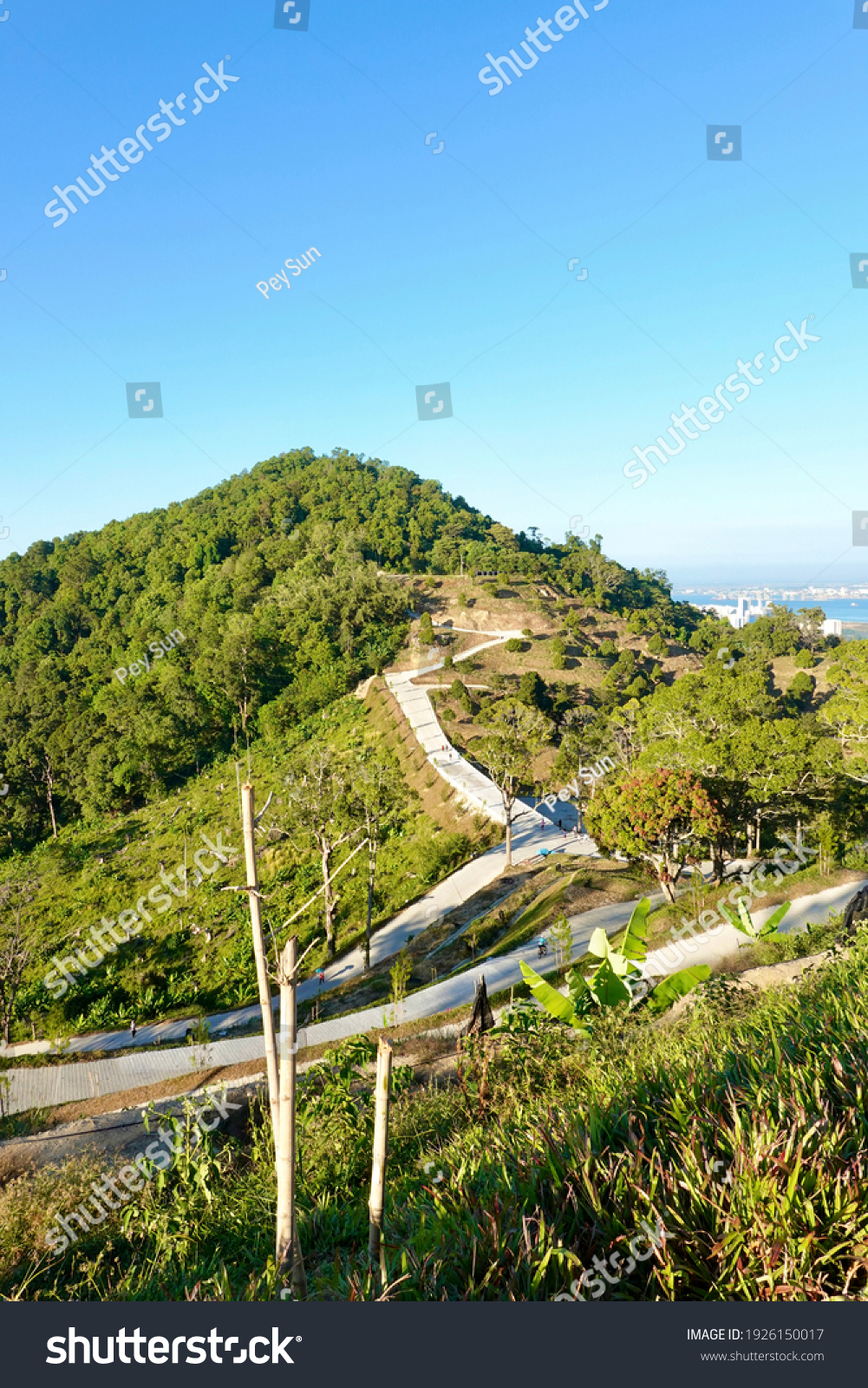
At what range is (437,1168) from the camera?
4.06m

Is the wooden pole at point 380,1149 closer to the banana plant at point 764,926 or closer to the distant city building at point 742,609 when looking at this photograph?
the banana plant at point 764,926

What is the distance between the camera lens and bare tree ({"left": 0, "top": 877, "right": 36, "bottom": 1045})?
1945 centimetres

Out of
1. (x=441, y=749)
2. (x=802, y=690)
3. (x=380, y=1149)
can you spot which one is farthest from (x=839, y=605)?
(x=380, y=1149)

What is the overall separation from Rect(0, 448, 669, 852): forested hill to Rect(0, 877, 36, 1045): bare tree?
22143mm

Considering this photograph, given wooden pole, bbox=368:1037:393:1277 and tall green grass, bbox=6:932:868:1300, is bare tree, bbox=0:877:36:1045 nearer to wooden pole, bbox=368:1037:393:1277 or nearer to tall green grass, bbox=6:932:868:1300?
tall green grass, bbox=6:932:868:1300

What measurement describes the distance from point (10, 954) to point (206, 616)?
4603 cm

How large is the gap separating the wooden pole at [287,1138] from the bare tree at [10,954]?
805 inches

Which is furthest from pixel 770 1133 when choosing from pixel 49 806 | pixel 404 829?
pixel 49 806

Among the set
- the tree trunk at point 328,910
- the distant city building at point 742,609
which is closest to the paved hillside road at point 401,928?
the tree trunk at point 328,910

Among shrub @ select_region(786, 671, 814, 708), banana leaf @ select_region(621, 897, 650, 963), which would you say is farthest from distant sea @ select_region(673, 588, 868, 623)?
banana leaf @ select_region(621, 897, 650, 963)

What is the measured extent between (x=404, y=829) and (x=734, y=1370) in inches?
1101

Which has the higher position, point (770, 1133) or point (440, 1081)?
point (770, 1133)

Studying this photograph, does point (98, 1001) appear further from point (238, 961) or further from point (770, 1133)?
point (770, 1133)

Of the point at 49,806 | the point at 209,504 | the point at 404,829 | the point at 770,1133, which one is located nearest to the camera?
the point at 770,1133
